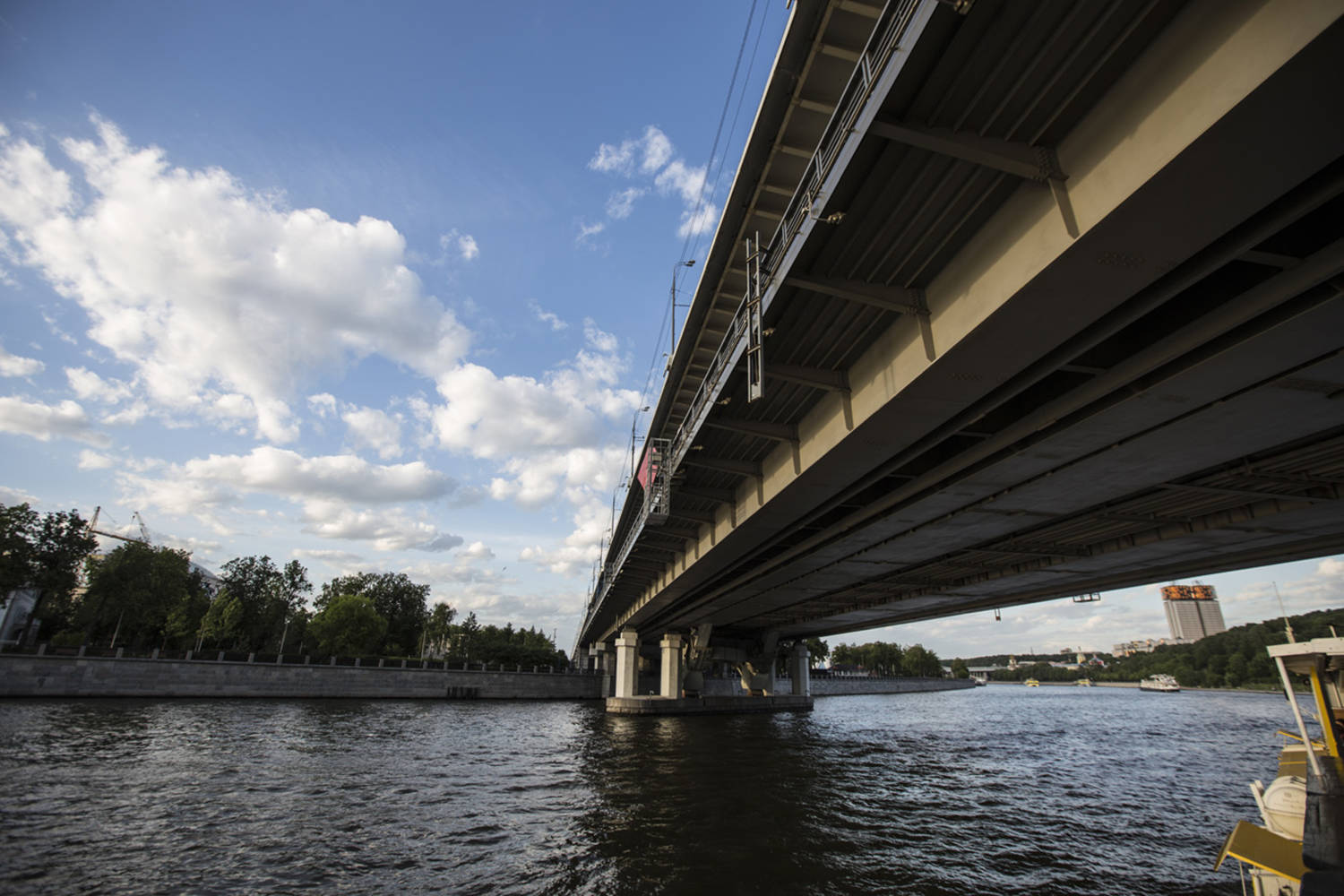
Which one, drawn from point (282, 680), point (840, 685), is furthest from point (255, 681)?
point (840, 685)

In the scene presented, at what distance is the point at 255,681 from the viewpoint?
5441 centimetres

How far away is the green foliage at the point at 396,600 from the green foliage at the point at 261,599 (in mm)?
5402

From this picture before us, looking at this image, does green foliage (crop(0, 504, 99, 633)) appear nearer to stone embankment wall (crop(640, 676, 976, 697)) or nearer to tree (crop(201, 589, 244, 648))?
tree (crop(201, 589, 244, 648))

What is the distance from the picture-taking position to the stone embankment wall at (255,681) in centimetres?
4456

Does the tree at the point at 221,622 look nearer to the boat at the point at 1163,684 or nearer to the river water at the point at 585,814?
the river water at the point at 585,814

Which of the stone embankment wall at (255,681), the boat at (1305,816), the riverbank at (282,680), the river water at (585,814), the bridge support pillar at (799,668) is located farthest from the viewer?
the bridge support pillar at (799,668)

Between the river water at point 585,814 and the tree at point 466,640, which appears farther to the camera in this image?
the tree at point 466,640

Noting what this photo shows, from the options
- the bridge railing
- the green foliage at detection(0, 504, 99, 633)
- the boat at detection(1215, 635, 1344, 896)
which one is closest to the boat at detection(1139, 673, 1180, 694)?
the boat at detection(1215, 635, 1344, 896)

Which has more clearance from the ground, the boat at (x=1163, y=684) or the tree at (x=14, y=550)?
the tree at (x=14, y=550)

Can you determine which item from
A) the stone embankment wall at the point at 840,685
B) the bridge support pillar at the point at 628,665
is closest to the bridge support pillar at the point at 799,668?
the stone embankment wall at the point at 840,685

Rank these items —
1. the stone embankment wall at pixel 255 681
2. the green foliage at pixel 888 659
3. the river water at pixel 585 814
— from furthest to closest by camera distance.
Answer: the green foliage at pixel 888 659, the stone embankment wall at pixel 255 681, the river water at pixel 585 814

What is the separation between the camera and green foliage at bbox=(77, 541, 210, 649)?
227 ft

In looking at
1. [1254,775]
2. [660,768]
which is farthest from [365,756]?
[1254,775]

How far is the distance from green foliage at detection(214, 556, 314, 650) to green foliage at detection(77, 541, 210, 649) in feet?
16.2
